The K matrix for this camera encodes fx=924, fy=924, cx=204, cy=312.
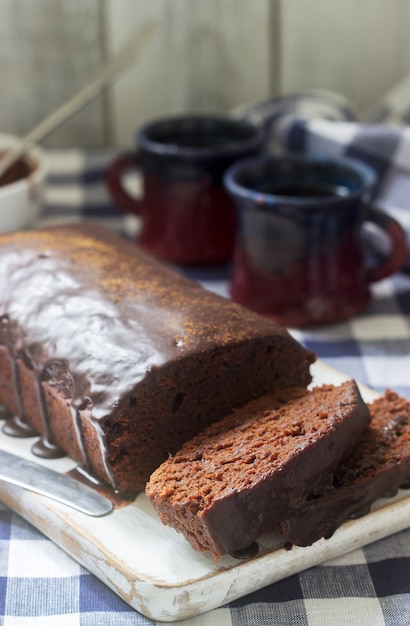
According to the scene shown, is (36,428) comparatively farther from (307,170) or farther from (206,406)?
(307,170)

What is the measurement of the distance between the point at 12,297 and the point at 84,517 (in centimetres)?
56

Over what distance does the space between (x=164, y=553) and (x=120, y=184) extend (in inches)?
59.4

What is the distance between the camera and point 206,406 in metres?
1.81

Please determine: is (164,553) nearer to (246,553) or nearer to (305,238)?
(246,553)

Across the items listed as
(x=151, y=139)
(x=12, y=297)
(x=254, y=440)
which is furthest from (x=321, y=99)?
(x=254, y=440)

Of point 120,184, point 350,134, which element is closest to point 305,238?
point 350,134

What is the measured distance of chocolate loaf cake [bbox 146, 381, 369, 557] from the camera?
4.99ft

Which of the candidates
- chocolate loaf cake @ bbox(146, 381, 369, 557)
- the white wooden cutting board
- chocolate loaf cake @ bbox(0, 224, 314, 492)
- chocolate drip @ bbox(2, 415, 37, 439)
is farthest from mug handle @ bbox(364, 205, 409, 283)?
chocolate drip @ bbox(2, 415, 37, 439)

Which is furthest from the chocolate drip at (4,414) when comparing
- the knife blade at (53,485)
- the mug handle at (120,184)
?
the mug handle at (120,184)

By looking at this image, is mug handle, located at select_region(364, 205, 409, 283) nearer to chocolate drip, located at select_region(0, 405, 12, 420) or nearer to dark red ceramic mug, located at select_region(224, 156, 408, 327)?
dark red ceramic mug, located at select_region(224, 156, 408, 327)

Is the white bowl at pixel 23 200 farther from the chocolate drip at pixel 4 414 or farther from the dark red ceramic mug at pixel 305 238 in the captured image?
the chocolate drip at pixel 4 414

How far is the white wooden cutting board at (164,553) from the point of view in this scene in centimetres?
154

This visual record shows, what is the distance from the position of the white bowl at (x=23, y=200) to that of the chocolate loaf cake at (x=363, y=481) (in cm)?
135

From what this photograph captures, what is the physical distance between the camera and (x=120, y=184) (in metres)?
2.86
